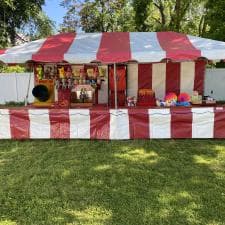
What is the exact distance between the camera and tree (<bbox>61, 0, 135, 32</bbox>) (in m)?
24.8

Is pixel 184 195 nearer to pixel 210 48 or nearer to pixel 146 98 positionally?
pixel 210 48

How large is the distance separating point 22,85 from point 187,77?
6990 mm

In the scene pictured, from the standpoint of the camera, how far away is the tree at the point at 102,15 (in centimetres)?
2481

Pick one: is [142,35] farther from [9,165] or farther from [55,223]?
[55,223]

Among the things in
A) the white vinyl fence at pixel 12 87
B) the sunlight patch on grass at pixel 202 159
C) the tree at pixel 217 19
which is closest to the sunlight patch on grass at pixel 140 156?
the sunlight patch on grass at pixel 202 159

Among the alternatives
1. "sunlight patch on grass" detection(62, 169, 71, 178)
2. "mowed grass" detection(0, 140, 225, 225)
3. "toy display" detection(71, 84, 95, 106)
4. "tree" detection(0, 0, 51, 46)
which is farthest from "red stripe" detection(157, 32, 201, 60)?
"tree" detection(0, 0, 51, 46)

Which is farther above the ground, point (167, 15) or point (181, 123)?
point (167, 15)

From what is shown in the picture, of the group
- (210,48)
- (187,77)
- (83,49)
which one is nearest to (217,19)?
(187,77)

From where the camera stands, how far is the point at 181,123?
6.76 metres

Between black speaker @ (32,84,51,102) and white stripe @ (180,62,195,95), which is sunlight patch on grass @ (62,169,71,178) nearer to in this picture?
black speaker @ (32,84,51,102)

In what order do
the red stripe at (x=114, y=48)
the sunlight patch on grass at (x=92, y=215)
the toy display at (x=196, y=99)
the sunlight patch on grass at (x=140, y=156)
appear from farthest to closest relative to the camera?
the toy display at (x=196, y=99), the red stripe at (x=114, y=48), the sunlight patch on grass at (x=140, y=156), the sunlight patch on grass at (x=92, y=215)

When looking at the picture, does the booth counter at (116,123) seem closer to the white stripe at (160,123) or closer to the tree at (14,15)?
the white stripe at (160,123)

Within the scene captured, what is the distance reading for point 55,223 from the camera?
360 centimetres

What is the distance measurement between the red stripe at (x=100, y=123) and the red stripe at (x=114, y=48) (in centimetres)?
106
